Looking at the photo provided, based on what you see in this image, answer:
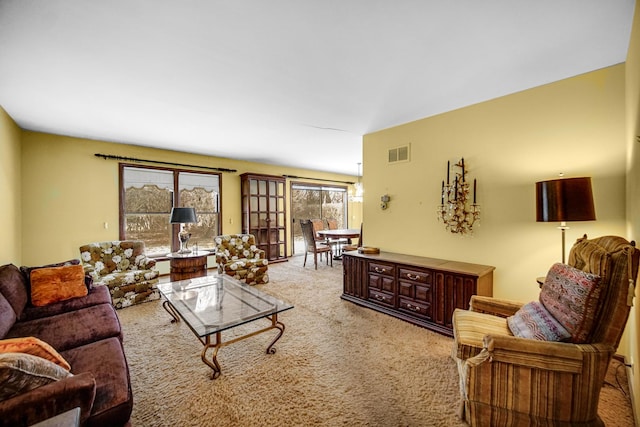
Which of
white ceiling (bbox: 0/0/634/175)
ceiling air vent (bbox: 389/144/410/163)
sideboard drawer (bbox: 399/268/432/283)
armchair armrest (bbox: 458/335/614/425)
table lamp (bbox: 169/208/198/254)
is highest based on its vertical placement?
white ceiling (bbox: 0/0/634/175)

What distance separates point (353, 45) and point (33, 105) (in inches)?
Result: 142

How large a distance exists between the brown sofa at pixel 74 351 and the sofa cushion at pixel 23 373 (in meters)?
0.02

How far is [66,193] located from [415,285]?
17.4 ft

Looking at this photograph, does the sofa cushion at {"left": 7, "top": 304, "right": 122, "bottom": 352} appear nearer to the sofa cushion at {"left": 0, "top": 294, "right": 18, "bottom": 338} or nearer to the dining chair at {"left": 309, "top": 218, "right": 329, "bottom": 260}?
the sofa cushion at {"left": 0, "top": 294, "right": 18, "bottom": 338}

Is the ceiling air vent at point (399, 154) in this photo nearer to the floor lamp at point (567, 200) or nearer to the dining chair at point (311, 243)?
the floor lamp at point (567, 200)

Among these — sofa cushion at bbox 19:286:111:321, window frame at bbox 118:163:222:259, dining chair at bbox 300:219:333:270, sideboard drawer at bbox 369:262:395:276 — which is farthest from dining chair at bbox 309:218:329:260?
sofa cushion at bbox 19:286:111:321

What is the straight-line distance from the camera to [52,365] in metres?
1.19

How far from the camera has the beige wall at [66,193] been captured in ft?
12.4

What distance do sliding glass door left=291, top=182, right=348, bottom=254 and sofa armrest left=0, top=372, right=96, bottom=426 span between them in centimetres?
583

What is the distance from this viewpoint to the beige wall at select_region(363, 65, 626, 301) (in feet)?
7.19

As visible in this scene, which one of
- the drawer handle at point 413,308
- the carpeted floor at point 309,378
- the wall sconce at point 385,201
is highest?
the wall sconce at point 385,201

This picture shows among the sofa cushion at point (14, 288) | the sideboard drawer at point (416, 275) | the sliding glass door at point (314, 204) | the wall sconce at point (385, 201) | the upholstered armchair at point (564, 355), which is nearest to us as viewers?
the upholstered armchair at point (564, 355)

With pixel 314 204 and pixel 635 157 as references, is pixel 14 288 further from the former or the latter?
pixel 314 204

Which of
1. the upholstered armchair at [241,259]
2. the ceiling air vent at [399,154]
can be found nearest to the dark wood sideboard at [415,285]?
the ceiling air vent at [399,154]
